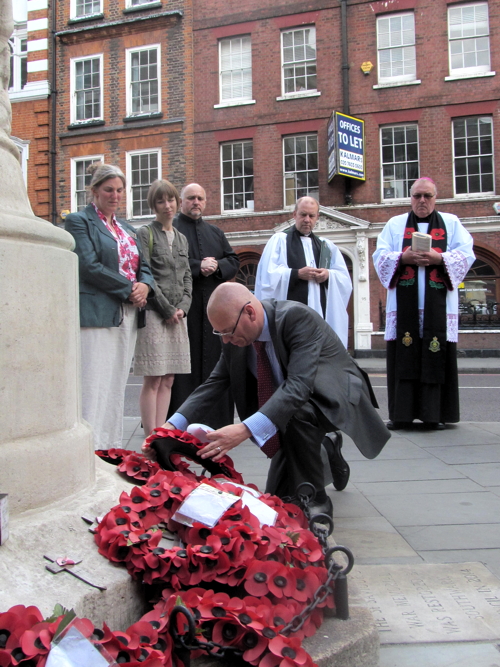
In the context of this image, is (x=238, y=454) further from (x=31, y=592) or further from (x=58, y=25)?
(x=58, y=25)

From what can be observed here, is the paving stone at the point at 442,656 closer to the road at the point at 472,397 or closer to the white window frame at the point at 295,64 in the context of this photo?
the road at the point at 472,397

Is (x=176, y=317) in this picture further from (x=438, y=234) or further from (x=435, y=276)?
(x=438, y=234)

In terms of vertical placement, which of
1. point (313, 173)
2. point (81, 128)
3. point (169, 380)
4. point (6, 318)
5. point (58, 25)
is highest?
point (58, 25)

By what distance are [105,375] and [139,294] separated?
571mm

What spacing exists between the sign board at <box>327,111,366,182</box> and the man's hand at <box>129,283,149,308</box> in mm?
14363

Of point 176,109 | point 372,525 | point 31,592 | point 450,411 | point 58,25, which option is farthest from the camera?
point 58,25

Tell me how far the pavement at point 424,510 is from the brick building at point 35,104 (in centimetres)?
1759

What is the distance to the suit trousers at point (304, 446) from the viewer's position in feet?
9.98

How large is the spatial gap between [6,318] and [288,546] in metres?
1.21

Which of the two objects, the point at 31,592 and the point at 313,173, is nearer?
the point at 31,592

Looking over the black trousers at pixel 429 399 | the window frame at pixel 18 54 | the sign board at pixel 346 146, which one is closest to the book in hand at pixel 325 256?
the black trousers at pixel 429 399

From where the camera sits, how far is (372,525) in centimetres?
325

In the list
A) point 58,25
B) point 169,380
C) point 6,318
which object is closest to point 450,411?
point 169,380

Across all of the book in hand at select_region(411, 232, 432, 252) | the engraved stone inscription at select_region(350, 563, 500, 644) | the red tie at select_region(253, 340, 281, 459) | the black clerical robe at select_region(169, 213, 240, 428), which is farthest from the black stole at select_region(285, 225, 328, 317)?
the engraved stone inscription at select_region(350, 563, 500, 644)
